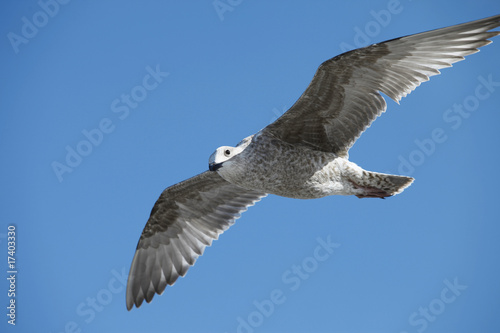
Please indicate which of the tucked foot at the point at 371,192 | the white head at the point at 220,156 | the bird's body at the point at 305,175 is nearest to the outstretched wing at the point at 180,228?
the bird's body at the point at 305,175

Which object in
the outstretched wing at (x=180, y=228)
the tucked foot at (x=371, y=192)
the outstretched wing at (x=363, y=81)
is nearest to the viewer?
the outstretched wing at (x=363, y=81)

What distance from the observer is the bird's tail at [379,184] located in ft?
27.7

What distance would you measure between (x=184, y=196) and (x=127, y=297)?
72.4 inches

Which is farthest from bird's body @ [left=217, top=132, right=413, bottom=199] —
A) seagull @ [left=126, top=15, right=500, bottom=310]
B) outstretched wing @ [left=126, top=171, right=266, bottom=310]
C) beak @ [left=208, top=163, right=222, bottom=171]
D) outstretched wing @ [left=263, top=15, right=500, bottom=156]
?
outstretched wing @ [left=126, top=171, right=266, bottom=310]

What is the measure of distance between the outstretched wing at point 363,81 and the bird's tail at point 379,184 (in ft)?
1.61

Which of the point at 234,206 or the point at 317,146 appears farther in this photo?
the point at 234,206

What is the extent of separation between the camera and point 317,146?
8703 millimetres

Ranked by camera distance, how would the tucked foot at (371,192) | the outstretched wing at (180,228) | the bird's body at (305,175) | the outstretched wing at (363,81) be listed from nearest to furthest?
the outstretched wing at (363,81) → the bird's body at (305,175) → the tucked foot at (371,192) → the outstretched wing at (180,228)

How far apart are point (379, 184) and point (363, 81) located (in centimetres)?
142

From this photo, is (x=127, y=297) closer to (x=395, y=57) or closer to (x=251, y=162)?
(x=251, y=162)

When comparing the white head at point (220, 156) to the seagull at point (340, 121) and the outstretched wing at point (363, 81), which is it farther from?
the outstretched wing at point (363, 81)

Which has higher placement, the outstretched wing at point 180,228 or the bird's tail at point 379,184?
the outstretched wing at point 180,228

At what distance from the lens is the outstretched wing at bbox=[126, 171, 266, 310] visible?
10023 mm

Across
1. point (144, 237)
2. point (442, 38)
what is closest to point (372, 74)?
point (442, 38)
